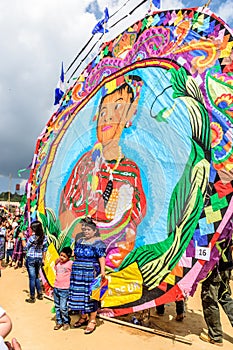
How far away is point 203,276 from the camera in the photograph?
13.4ft

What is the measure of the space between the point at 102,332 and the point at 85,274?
2.62 ft

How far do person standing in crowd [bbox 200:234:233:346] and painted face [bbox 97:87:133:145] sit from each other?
2.55 meters

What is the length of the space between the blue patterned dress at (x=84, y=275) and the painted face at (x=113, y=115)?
1931 mm

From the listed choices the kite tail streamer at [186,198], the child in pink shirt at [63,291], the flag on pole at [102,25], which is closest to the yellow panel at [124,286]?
the kite tail streamer at [186,198]

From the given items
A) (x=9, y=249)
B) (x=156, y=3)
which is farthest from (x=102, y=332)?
(x=9, y=249)

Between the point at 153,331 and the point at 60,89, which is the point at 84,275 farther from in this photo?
the point at 60,89

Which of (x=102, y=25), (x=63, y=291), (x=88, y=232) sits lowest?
(x=63, y=291)

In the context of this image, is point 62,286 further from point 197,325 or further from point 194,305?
point 194,305

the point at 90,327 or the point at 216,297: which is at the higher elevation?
the point at 216,297

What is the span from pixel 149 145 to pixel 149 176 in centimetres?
46

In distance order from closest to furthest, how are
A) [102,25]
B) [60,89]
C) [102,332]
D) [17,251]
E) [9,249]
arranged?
[102,332]
[102,25]
[60,89]
[17,251]
[9,249]

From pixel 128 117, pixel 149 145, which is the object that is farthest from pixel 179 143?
pixel 128 117

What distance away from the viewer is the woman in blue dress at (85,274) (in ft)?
15.5

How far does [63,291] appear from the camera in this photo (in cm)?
482
